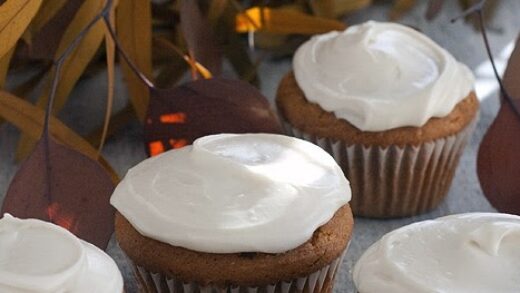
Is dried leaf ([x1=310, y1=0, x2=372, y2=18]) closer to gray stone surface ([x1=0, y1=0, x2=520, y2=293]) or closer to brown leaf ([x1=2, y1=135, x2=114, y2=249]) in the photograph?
gray stone surface ([x1=0, y1=0, x2=520, y2=293])

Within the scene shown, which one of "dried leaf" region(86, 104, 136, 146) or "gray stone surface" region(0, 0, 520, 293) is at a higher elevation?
"dried leaf" region(86, 104, 136, 146)

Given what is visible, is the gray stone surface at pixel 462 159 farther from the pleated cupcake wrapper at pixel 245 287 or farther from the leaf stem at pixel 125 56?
the leaf stem at pixel 125 56

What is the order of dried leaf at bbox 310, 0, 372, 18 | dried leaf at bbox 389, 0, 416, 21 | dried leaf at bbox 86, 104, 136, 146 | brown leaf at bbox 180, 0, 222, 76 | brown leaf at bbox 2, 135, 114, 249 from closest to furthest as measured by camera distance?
brown leaf at bbox 2, 135, 114, 249, brown leaf at bbox 180, 0, 222, 76, dried leaf at bbox 86, 104, 136, 146, dried leaf at bbox 310, 0, 372, 18, dried leaf at bbox 389, 0, 416, 21

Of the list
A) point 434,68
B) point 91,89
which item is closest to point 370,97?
point 434,68

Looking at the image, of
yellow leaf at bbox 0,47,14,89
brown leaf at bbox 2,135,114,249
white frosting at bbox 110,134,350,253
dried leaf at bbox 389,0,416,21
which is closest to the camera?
white frosting at bbox 110,134,350,253

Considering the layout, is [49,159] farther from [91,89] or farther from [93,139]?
[91,89]

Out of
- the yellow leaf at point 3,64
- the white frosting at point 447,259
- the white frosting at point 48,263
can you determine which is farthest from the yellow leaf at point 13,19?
the white frosting at point 447,259

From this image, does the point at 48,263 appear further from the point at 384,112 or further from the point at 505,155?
the point at 505,155

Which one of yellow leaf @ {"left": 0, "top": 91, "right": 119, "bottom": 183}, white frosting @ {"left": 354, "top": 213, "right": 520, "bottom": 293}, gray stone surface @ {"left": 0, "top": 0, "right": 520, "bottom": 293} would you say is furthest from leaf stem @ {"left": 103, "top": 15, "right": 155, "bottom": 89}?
white frosting @ {"left": 354, "top": 213, "right": 520, "bottom": 293}
